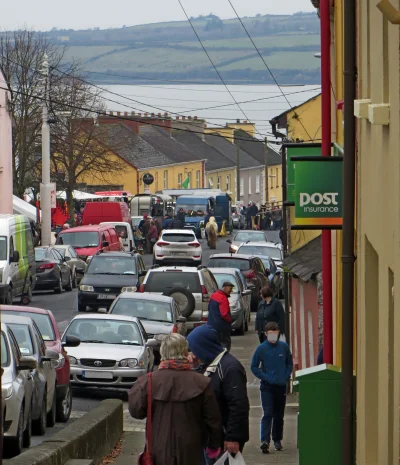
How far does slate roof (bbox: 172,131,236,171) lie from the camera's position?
115188 millimetres

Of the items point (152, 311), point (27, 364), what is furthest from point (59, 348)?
point (152, 311)

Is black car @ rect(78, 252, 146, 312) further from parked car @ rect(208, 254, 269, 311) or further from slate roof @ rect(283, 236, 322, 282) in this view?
slate roof @ rect(283, 236, 322, 282)

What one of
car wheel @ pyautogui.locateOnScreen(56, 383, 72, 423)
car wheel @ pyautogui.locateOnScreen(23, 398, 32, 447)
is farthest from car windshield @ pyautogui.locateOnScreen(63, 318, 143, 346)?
car wheel @ pyautogui.locateOnScreen(23, 398, 32, 447)

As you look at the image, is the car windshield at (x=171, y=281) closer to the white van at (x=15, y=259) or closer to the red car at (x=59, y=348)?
the white van at (x=15, y=259)

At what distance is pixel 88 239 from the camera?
4559 centimetres

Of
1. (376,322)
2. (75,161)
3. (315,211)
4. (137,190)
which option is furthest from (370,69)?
(137,190)

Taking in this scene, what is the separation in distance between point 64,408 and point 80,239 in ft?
95.9

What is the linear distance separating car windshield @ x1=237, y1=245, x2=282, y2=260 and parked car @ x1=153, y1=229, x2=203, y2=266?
456cm

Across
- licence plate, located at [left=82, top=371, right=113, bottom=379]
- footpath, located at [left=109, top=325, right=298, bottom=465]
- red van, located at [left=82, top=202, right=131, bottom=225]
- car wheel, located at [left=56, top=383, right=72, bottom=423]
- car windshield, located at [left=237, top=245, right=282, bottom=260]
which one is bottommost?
footpath, located at [left=109, top=325, right=298, bottom=465]

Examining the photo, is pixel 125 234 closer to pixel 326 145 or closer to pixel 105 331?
pixel 105 331

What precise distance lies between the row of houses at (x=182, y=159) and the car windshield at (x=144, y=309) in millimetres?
57281

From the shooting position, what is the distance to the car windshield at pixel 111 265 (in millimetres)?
33469

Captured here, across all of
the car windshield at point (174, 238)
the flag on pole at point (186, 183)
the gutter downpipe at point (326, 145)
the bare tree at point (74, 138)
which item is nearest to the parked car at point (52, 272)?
the car windshield at point (174, 238)

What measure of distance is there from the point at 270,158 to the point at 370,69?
116 metres
